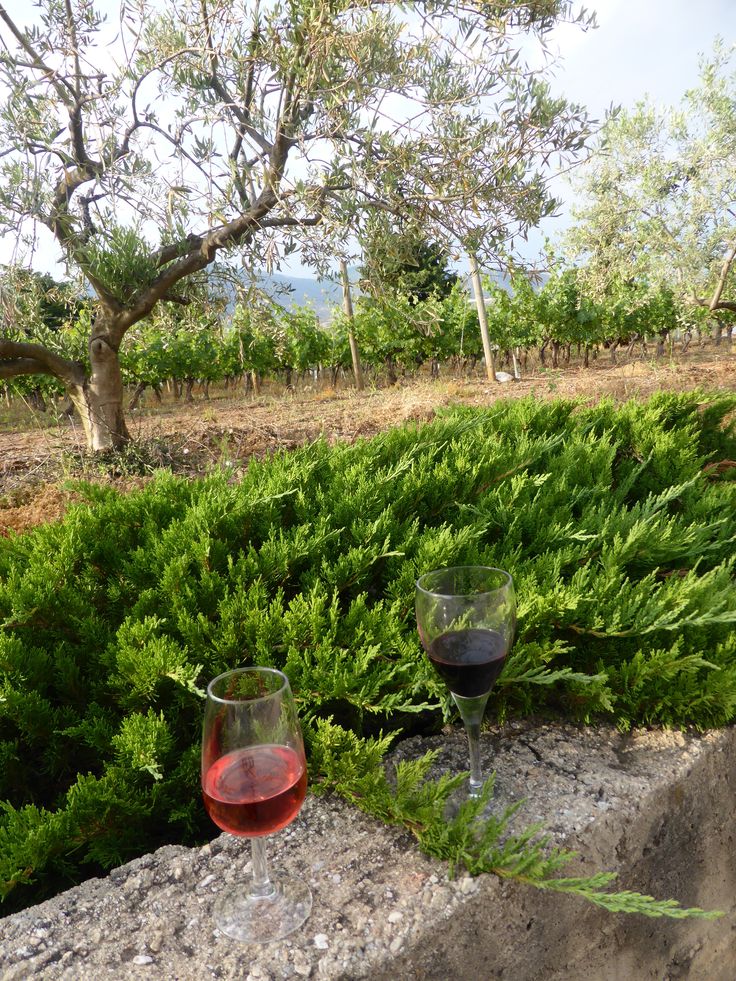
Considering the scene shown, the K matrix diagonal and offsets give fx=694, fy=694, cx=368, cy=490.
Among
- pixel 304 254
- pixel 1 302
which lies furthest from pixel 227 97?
pixel 1 302

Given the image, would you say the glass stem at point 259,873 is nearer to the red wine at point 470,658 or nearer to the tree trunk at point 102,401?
the red wine at point 470,658

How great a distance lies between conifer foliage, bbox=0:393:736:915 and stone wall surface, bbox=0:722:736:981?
0.25 feet

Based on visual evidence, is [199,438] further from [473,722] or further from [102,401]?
[473,722]

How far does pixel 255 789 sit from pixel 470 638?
0.52 meters

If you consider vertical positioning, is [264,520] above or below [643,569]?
above

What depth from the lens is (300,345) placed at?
66.4 feet

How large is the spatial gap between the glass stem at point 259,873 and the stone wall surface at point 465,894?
9 cm

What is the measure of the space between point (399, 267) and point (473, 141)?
1.30m

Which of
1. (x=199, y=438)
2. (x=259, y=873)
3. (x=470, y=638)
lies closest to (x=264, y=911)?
(x=259, y=873)

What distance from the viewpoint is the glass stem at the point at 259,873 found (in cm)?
126

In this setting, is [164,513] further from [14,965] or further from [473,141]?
[473,141]

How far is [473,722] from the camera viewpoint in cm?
151

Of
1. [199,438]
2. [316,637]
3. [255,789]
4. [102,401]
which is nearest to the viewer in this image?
[255,789]

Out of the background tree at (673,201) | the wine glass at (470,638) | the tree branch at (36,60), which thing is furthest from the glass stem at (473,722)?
the background tree at (673,201)
